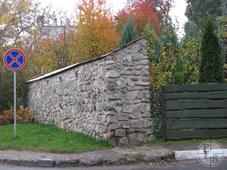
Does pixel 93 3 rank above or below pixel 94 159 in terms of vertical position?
above

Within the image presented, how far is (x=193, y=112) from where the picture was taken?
39.4ft

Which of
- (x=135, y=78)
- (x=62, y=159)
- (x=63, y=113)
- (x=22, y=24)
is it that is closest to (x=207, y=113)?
(x=135, y=78)

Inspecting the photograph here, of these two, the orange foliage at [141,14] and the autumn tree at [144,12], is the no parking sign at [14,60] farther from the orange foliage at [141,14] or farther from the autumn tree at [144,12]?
the orange foliage at [141,14]

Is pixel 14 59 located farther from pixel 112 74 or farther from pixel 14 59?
pixel 112 74

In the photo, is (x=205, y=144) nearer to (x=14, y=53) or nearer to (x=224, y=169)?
(x=224, y=169)

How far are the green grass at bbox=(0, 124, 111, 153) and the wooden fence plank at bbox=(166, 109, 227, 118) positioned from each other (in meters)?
2.05

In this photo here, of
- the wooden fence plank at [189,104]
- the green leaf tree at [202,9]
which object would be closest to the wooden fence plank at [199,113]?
the wooden fence plank at [189,104]

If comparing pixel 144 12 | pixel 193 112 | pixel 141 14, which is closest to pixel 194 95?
pixel 193 112

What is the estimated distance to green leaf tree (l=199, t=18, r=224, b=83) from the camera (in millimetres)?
13688

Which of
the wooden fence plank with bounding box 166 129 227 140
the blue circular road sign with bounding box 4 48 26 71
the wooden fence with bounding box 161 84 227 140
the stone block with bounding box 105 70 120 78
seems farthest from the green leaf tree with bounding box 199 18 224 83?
the blue circular road sign with bounding box 4 48 26 71

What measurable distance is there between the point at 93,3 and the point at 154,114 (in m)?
28.8

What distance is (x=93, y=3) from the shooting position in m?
40.1

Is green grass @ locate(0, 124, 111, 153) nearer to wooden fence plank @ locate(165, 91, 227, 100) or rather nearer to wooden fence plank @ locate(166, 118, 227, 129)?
wooden fence plank @ locate(166, 118, 227, 129)

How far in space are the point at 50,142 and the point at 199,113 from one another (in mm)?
4414
